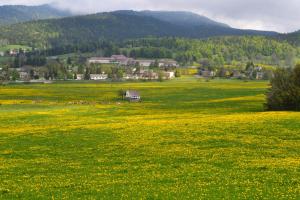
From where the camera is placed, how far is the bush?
242ft

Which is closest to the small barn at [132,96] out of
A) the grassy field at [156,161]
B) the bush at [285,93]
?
the bush at [285,93]

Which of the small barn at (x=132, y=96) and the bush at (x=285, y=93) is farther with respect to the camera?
the small barn at (x=132, y=96)

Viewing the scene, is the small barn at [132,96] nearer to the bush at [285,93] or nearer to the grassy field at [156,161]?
the bush at [285,93]

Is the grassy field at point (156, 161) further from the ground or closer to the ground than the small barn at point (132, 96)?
further from the ground

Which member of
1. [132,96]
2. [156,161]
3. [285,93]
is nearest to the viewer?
[156,161]

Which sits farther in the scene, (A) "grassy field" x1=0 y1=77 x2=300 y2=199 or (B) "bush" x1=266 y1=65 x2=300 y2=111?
(B) "bush" x1=266 y1=65 x2=300 y2=111

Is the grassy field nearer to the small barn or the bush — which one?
the bush

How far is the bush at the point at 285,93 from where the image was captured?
73688 mm

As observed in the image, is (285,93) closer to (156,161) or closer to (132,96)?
(156,161)

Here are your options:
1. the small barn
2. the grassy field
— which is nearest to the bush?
the grassy field

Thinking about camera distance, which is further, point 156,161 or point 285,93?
point 285,93

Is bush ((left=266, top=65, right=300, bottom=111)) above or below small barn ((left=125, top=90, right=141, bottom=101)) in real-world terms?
above

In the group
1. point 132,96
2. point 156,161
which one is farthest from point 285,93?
point 132,96

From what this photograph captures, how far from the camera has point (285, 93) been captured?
74562mm
